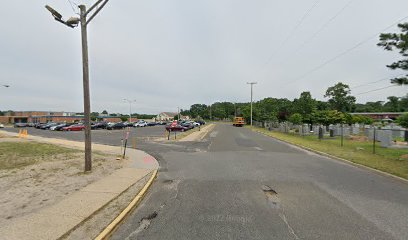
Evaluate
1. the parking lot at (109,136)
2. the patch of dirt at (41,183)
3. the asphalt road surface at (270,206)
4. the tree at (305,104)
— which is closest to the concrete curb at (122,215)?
the asphalt road surface at (270,206)

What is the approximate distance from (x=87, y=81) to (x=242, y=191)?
23.3 feet

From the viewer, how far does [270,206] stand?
255 inches

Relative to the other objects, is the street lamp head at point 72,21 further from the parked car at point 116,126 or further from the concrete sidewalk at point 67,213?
the parked car at point 116,126

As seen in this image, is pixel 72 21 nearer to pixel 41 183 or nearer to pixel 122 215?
pixel 41 183

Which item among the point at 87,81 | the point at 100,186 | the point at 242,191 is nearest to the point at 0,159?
the point at 87,81

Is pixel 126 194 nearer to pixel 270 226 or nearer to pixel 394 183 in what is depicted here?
pixel 270 226

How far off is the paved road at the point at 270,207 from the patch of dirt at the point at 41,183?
2.29 m

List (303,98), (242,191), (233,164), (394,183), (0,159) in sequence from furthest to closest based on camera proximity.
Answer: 1. (303,98)
2. (0,159)
3. (233,164)
4. (394,183)
5. (242,191)

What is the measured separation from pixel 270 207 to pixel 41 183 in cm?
701

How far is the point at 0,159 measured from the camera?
44.4 feet

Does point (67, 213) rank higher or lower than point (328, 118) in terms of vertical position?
lower

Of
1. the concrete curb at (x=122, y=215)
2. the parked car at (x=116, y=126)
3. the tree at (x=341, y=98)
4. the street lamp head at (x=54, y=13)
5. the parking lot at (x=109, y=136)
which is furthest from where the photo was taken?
the tree at (x=341, y=98)

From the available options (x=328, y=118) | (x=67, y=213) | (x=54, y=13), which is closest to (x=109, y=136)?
(x=54, y=13)

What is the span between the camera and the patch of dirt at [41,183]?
613 cm
